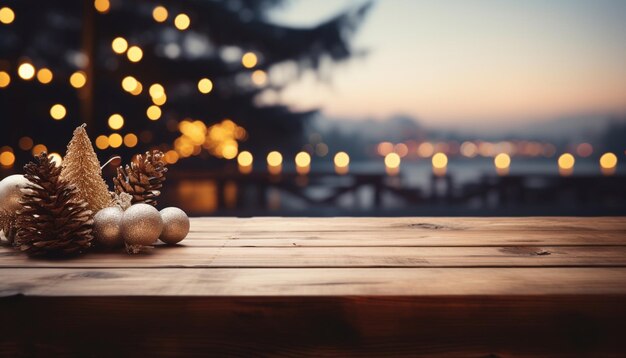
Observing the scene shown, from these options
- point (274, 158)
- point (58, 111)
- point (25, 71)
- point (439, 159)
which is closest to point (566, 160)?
point (439, 159)

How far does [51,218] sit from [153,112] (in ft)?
19.6

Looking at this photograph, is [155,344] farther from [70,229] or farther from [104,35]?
[104,35]

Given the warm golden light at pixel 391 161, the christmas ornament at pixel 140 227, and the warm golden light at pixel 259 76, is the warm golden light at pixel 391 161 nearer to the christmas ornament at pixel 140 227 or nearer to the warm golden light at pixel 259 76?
the warm golden light at pixel 259 76

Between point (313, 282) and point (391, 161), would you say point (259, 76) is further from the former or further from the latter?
point (313, 282)

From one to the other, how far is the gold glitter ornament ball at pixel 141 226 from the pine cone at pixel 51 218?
10 centimetres

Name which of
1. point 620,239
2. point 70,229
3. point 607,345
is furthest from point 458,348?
point 70,229

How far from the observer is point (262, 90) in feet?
26.8

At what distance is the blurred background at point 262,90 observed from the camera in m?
6.62

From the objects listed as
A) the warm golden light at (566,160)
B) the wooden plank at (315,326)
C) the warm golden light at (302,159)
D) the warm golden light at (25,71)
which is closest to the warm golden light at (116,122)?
the warm golden light at (25,71)

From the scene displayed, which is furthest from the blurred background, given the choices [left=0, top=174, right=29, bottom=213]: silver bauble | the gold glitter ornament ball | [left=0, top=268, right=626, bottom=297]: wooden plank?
[left=0, top=268, right=626, bottom=297]: wooden plank

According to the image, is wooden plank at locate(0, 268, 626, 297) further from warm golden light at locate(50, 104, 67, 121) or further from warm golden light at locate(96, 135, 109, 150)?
warm golden light at locate(96, 135, 109, 150)

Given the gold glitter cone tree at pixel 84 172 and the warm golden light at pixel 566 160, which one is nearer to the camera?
the gold glitter cone tree at pixel 84 172

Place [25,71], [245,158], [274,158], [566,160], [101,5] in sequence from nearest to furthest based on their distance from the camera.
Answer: [25,71] → [101,5] → [245,158] → [274,158] → [566,160]

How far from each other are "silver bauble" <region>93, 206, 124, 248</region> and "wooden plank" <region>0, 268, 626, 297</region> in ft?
0.64
